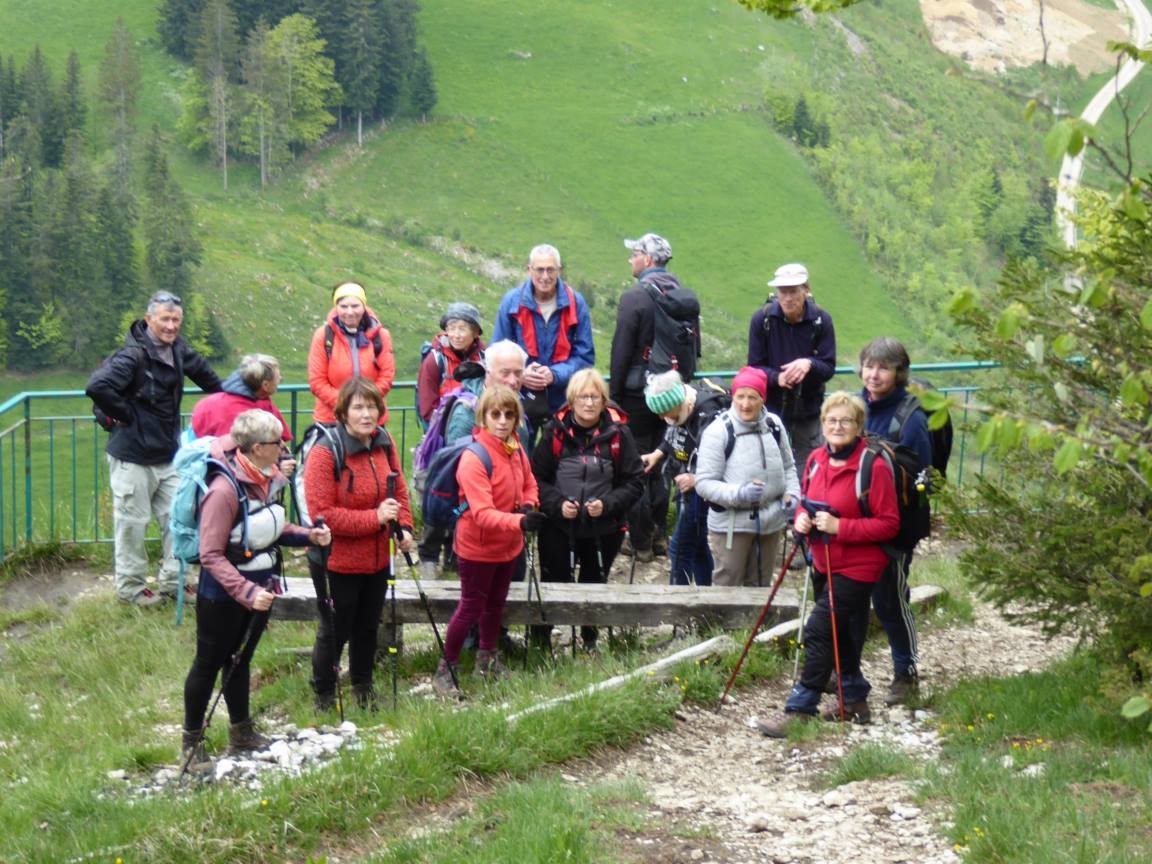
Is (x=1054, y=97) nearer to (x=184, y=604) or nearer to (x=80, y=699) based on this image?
(x=80, y=699)

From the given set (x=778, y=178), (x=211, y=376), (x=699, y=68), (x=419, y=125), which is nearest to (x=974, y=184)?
(x=778, y=178)

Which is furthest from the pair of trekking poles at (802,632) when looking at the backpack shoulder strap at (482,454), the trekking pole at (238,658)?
the trekking pole at (238,658)

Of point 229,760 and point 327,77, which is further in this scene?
point 327,77

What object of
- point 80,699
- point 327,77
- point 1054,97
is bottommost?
point 80,699

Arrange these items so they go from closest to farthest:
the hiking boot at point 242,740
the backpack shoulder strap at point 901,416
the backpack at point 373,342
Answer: the hiking boot at point 242,740
the backpack shoulder strap at point 901,416
the backpack at point 373,342

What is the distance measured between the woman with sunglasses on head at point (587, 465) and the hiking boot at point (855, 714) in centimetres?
170

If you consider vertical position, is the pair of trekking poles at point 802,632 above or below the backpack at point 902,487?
below

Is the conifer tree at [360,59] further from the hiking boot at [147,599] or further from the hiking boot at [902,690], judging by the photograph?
the hiking boot at [902,690]

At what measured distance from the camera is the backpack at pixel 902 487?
6738 millimetres

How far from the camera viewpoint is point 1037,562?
6.36 meters

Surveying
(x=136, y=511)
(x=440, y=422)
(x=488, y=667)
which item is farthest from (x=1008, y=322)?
(x=136, y=511)

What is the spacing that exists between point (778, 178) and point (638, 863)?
281 ft

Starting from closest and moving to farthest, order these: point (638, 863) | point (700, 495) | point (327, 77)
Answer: point (638, 863)
point (700, 495)
point (327, 77)

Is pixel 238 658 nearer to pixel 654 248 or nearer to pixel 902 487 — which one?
pixel 902 487
